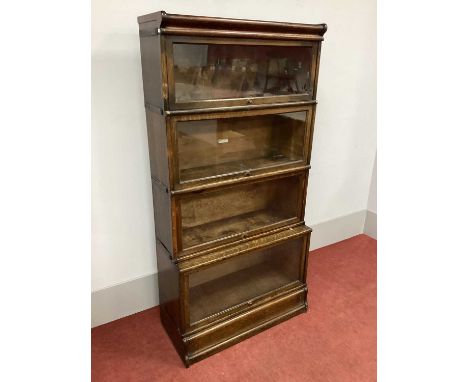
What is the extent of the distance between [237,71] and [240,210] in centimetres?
73

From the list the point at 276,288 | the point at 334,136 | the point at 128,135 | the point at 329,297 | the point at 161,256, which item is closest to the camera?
the point at 128,135

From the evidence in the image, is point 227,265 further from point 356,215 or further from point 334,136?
point 356,215

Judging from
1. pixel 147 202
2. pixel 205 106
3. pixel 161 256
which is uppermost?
pixel 205 106

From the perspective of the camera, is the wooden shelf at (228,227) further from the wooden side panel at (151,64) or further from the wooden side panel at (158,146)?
the wooden side panel at (151,64)

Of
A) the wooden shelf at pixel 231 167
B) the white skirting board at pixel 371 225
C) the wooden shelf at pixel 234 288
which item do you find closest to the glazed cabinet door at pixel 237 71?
the wooden shelf at pixel 231 167

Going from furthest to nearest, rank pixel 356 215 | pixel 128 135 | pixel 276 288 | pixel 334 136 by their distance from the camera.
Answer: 1. pixel 356 215
2. pixel 334 136
3. pixel 276 288
4. pixel 128 135

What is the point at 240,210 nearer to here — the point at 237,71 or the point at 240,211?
the point at 240,211

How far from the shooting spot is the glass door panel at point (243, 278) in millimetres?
1785

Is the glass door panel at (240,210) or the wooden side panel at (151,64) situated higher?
the wooden side panel at (151,64)

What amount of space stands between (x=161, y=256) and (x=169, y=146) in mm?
651

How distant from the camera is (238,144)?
1.72m

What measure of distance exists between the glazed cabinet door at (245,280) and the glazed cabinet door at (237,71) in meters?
0.77

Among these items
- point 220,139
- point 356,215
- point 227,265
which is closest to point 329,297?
point 227,265

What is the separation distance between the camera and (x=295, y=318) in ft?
6.41
